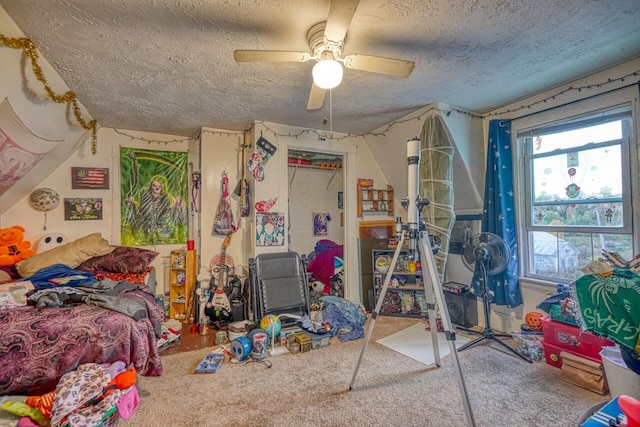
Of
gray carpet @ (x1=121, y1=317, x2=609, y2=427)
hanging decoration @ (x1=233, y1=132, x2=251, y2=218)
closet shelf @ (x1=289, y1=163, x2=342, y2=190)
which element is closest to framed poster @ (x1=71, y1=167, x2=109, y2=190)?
hanging decoration @ (x1=233, y1=132, x2=251, y2=218)

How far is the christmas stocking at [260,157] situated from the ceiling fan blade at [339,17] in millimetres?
1975

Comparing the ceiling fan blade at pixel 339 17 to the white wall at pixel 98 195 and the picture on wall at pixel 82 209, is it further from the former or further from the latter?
the picture on wall at pixel 82 209

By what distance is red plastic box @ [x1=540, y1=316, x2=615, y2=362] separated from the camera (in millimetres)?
1988

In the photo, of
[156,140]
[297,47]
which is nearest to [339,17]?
[297,47]

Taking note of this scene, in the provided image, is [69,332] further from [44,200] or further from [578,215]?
[578,215]

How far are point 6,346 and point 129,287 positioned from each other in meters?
0.85

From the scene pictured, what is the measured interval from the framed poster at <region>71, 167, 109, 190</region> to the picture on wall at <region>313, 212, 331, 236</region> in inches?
118

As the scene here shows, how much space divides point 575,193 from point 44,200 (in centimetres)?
515

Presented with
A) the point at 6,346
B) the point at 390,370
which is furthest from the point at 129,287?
the point at 390,370

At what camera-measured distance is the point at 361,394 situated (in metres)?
1.92

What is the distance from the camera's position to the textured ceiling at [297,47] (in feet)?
4.96

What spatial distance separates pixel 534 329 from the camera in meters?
2.58

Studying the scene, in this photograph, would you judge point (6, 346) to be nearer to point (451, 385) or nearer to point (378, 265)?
point (451, 385)

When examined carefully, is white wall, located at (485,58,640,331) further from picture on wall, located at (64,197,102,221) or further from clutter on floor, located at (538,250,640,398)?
picture on wall, located at (64,197,102,221)
